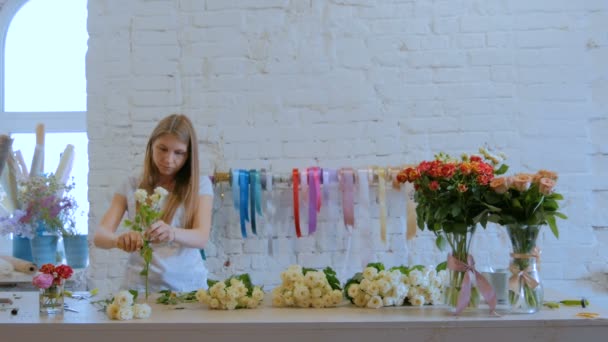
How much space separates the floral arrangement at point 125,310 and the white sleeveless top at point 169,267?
0.81 m

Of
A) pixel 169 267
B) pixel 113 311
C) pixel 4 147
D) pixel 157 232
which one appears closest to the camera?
pixel 113 311

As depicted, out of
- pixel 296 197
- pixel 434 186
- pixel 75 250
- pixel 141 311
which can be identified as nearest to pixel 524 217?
pixel 434 186

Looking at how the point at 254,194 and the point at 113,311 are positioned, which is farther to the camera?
the point at 254,194

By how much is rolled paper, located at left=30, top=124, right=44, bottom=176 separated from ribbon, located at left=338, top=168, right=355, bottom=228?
1.57 metres

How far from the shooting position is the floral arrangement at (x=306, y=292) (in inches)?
80.7

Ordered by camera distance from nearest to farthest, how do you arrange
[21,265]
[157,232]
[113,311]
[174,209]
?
[113,311] < [157,232] < [174,209] < [21,265]

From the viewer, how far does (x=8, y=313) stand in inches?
79.2

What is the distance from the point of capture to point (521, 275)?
194cm

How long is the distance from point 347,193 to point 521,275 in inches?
57.7

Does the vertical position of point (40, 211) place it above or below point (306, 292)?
above

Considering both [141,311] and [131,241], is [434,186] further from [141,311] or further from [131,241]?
[131,241]

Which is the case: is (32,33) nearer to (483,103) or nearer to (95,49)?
(95,49)

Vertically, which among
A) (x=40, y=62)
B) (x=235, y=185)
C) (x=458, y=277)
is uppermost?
(x=40, y=62)

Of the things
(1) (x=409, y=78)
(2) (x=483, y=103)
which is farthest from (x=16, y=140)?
(2) (x=483, y=103)
